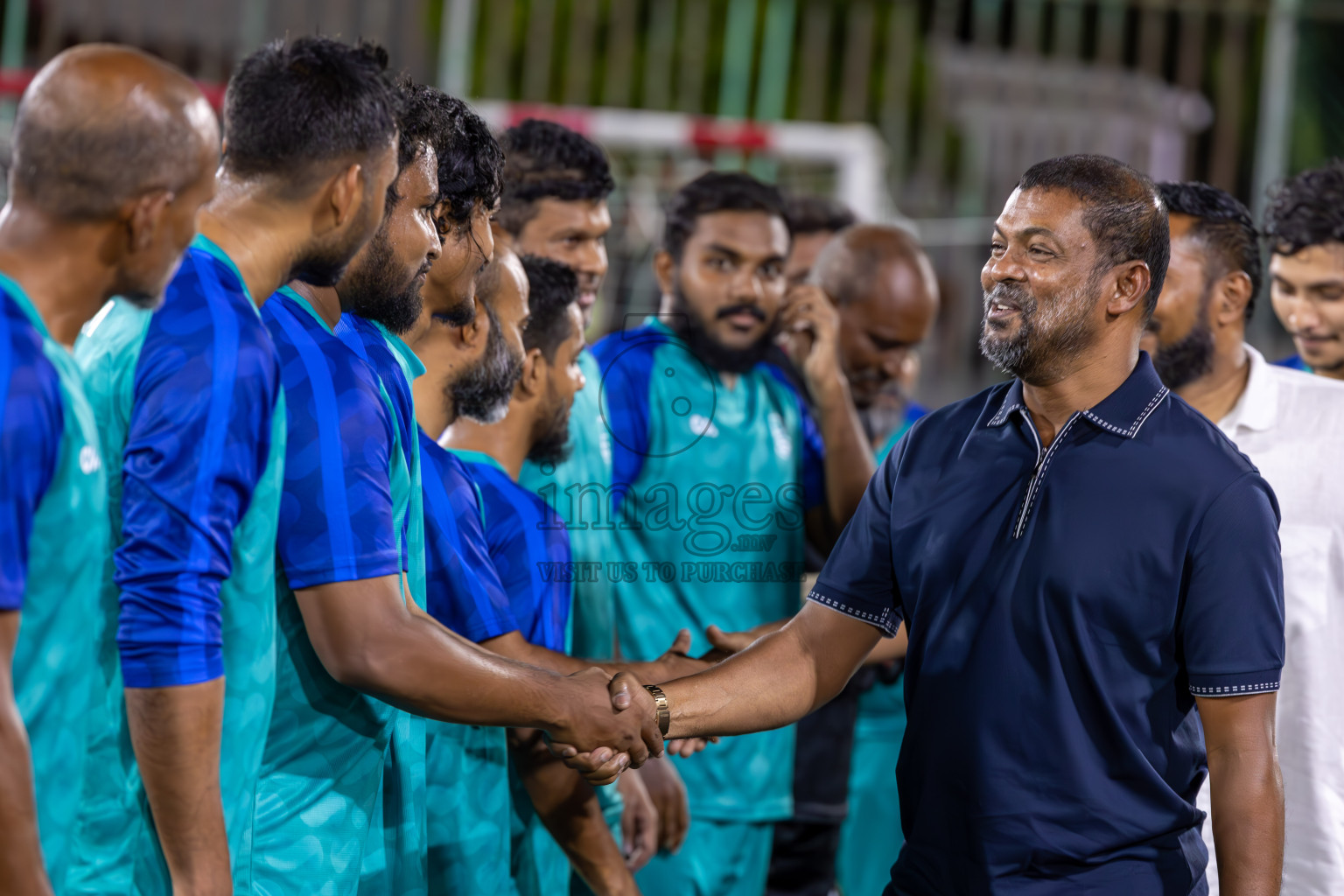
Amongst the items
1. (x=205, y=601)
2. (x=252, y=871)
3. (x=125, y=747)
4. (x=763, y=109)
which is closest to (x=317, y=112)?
(x=205, y=601)

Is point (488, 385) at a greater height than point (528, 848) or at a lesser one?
greater

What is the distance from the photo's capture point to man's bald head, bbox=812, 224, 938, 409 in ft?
15.9

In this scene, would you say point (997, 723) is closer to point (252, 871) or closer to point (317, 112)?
point (252, 871)

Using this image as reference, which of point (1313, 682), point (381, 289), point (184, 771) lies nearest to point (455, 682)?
point (184, 771)

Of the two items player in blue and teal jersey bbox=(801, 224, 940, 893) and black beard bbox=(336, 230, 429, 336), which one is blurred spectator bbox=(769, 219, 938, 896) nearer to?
player in blue and teal jersey bbox=(801, 224, 940, 893)

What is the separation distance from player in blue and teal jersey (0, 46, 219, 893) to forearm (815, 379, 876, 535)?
8.77 ft

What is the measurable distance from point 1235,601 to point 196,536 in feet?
5.47

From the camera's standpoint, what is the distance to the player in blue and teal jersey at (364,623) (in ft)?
7.02

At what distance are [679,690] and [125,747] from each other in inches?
45.5

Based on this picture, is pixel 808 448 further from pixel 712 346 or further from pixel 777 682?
pixel 777 682

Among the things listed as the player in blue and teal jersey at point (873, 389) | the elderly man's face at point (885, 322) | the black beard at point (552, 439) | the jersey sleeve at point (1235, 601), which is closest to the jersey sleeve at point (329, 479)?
the black beard at point (552, 439)

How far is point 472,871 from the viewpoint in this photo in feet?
8.98

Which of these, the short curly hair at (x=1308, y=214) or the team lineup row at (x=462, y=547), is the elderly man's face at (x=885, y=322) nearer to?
the short curly hair at (x=1308, y=214)

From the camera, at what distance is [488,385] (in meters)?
3.01
